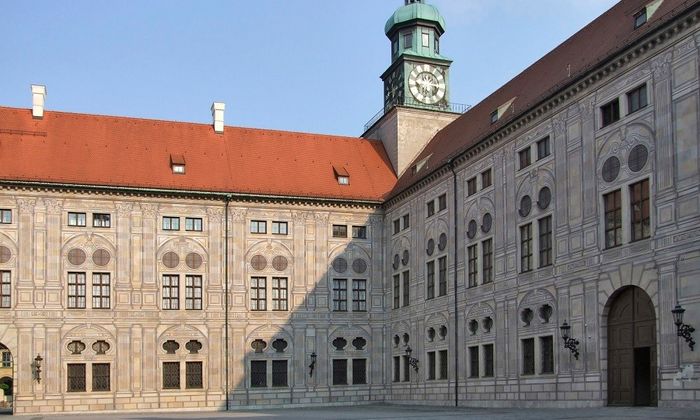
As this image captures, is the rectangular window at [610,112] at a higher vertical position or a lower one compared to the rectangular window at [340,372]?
higher

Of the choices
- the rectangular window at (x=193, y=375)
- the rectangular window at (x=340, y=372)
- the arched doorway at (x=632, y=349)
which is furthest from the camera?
the rectangular window at (x=340, y=372)

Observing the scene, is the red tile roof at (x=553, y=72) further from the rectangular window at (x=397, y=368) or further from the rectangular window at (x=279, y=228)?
the rectangular window at (x=397, y=368)

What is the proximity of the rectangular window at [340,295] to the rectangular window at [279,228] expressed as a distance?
4234 mm

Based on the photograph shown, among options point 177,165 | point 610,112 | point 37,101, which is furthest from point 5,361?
point 610,112

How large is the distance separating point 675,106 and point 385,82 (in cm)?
3753

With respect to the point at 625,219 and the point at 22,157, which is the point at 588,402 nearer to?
the point at 625,219

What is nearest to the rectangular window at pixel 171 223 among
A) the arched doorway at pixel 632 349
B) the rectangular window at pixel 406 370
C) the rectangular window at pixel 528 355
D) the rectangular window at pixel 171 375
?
the rectangular window at pixel 171 375

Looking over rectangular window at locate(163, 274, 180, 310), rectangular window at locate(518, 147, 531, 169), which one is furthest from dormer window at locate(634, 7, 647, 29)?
rectangular window at locate(163, 274, 180, 310)

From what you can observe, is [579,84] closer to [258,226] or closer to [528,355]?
[528,355]

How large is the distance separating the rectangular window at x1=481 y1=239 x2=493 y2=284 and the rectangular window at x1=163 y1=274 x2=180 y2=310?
1850 centimetres

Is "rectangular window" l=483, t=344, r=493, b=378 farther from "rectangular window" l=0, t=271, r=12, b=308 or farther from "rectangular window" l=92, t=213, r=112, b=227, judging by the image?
"rectangular window" l=0, t=271, r=12, b=308

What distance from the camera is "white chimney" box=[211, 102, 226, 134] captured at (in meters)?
62.9

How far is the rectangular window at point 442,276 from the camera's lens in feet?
169

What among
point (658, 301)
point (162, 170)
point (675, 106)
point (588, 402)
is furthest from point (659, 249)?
point (162, 170)
